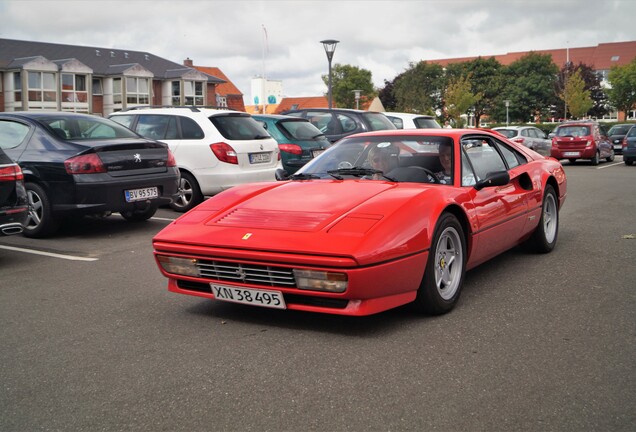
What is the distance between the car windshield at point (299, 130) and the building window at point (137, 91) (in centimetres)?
4996

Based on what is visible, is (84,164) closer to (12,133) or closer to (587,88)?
(12,133)

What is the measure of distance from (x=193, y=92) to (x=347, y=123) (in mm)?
52692

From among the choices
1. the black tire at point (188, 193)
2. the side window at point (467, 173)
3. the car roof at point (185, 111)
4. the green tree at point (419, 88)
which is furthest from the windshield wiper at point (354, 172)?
the green tree at point (419, 88)

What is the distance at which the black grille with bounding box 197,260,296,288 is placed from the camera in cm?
419

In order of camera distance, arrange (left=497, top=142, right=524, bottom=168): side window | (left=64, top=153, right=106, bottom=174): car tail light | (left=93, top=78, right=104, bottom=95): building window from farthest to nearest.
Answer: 1. (left=93, top=78, right=104, bottom=95): building window
2. (left=64, top=153, right=106, bottom=174): car tail light
3. (left=497, top=142, right=524, bottom=168): side window

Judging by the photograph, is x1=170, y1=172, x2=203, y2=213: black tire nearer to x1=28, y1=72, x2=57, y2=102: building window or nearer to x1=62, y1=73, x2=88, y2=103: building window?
x1=28, y1=72, x2=57, y2=102: building window

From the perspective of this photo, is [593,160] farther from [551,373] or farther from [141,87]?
[141,87]

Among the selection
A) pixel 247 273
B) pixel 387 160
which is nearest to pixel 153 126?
pixel 387 160

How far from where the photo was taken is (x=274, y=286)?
423 centimetres

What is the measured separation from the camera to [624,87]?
259 feet

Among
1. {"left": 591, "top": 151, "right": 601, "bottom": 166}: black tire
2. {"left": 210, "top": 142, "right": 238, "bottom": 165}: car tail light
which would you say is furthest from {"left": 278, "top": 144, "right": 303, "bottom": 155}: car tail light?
{"left": 591, "top": 151, "right": 601, "bottom": 166}: black tire

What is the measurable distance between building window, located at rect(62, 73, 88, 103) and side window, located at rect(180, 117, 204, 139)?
159ft

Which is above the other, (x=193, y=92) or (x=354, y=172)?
(x=193, y=92)

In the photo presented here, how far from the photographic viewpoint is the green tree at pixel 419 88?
80000 millimetres
